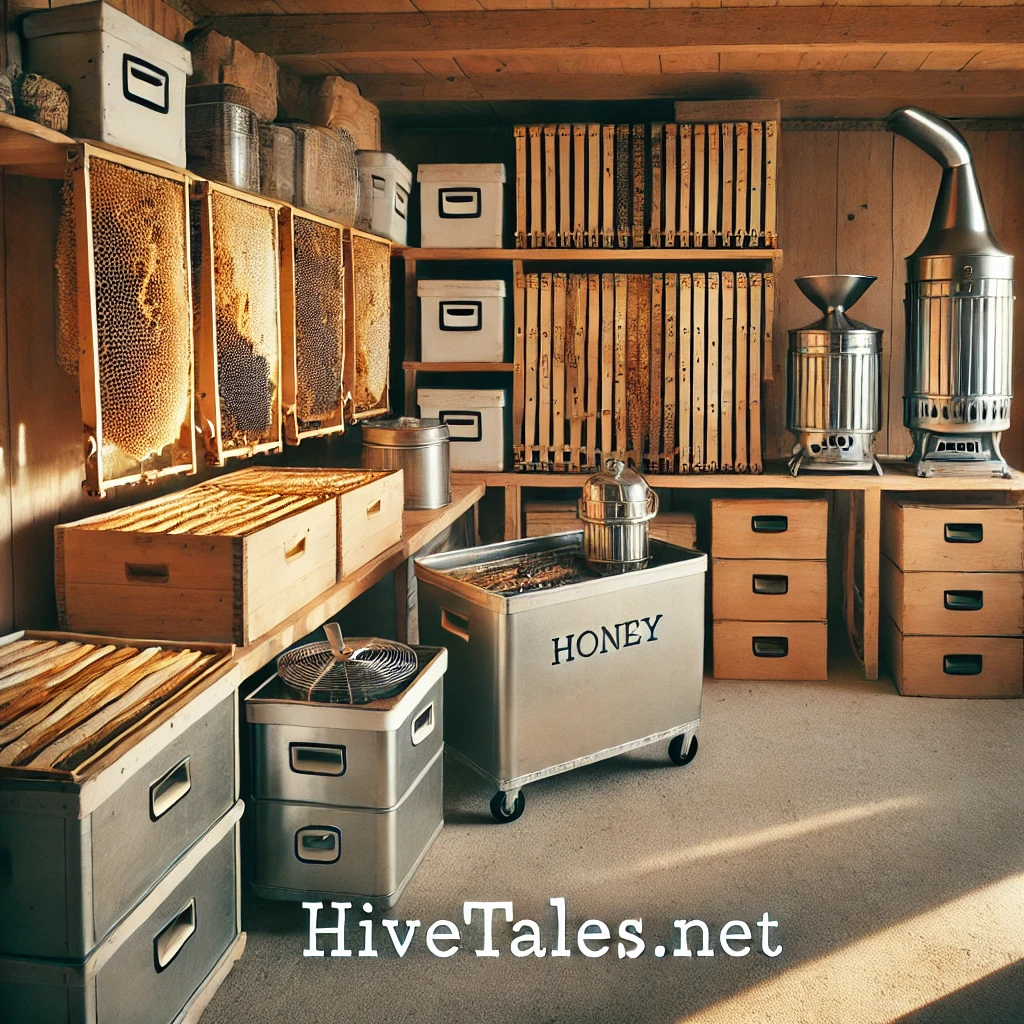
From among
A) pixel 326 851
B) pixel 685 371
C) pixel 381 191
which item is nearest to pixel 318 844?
pixel 326 851

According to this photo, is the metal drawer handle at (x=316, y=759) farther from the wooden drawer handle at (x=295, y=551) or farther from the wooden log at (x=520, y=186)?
the wooden log at (x=520, y=186)

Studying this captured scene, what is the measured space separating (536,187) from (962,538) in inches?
83.5

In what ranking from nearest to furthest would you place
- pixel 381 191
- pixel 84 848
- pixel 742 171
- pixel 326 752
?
1. pixel 84 848
2. pixel 326 752
3. pixel 381 191
4. pixel 742 171

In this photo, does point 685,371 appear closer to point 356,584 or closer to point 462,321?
point 462,321

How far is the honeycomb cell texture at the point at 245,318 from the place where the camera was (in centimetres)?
266

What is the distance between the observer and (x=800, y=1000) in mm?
2178

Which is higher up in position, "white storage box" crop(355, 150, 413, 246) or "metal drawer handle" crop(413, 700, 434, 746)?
"white storage box" crop(355, 150, 413, 246)

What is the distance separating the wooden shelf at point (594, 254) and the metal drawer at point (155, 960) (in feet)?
8.96

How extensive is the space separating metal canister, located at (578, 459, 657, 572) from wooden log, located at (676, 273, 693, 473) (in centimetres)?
113

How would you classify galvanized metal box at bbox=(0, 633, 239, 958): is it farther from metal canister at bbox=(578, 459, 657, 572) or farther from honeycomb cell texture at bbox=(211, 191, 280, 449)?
metal canister at bbox=(578, 459, 657, 572)

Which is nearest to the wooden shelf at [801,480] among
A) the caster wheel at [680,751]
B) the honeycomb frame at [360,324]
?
the honeycomb frame at [360,324]

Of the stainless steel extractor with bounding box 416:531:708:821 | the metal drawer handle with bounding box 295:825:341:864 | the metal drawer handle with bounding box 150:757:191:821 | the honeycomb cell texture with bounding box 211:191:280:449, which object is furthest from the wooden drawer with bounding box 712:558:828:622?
the metal drawer handle with bounding box 150:757:191:821

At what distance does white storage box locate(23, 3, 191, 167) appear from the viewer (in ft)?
7.13

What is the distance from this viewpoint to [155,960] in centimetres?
187
